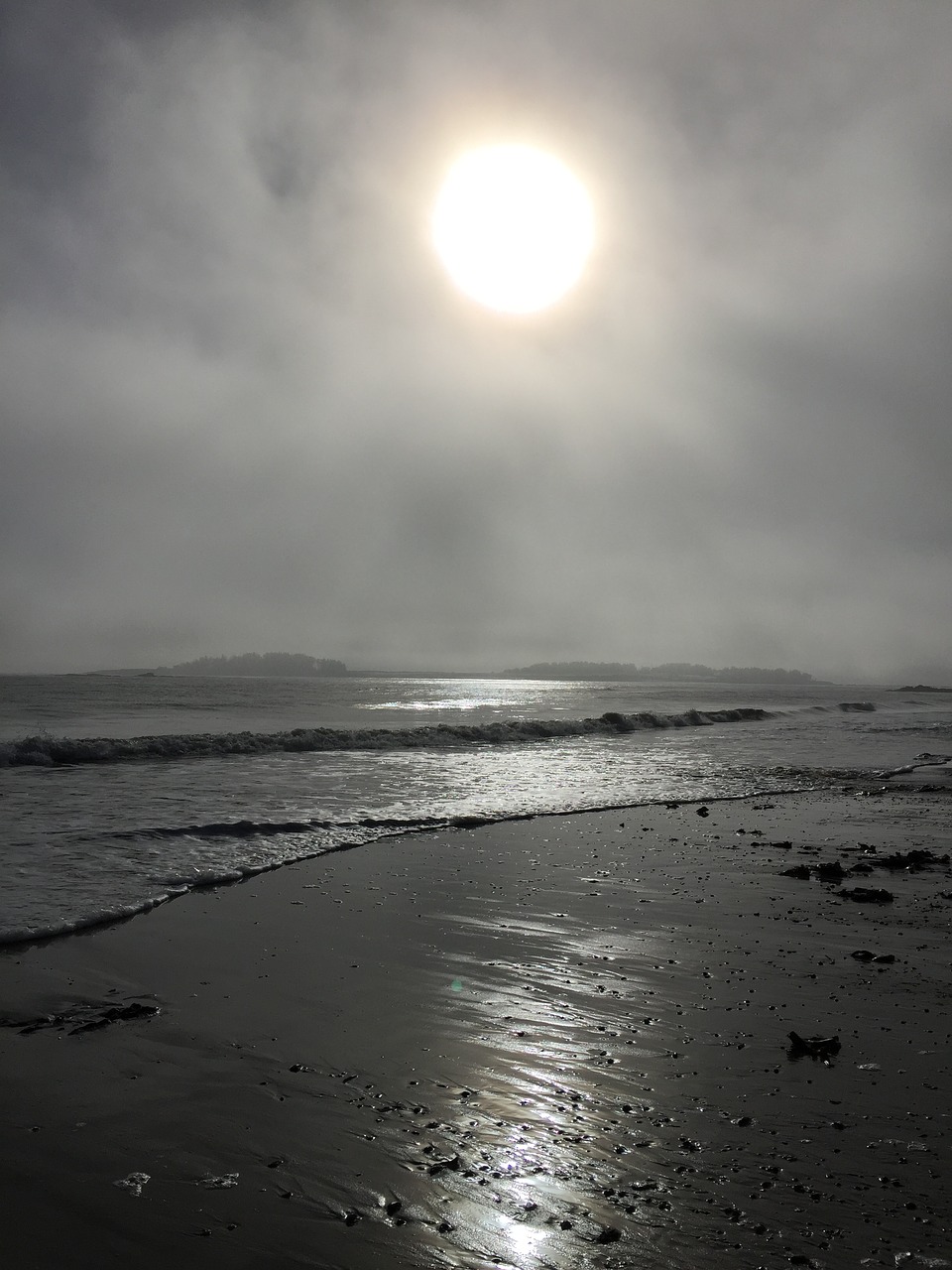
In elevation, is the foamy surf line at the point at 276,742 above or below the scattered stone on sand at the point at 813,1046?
below

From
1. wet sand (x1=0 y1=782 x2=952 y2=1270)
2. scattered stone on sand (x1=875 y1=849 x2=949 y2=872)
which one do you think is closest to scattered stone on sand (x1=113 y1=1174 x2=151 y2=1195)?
wet sand (x1=0 y1=782 x2=952 y2=1270)

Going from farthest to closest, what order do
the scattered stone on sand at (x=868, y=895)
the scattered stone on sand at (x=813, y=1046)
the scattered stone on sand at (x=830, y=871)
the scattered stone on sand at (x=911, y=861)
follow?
the scattered stone on sand at (x=911, y=861) < the scattered stone on sand at (x=830, y=871) < the scattered stone on sand at (x=868, y=895) < the scattered stone on sand at (x=813, y=1046)

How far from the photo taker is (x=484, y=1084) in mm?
4578

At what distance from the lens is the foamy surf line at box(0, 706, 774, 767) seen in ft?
80.6

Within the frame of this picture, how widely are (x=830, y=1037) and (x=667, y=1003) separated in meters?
1.15

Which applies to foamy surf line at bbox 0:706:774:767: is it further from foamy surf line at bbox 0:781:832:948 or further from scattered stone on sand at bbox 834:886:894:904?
scattered stone on sand at bbox 834:886:894:904

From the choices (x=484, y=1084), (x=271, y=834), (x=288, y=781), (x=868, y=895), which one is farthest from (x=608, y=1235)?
(x=288, y=781)

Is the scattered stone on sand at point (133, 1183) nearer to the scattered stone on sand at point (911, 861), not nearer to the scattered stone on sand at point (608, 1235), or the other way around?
the scattered stone on sand at point (608, 1235)

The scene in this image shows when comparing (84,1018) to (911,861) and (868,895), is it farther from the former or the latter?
(911,861)

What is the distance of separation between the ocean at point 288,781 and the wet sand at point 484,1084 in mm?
1954

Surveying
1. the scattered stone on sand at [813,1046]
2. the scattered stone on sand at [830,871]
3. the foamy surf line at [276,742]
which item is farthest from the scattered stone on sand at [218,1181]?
the foamy surf line at [276,742]

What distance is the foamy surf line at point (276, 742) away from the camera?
2458 centimetres

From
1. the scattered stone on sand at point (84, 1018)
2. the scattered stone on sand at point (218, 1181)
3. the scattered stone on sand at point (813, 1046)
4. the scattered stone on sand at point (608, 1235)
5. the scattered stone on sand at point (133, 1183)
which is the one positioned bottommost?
the scattered stone on sand at point (84, 1018)

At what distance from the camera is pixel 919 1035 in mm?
5164
